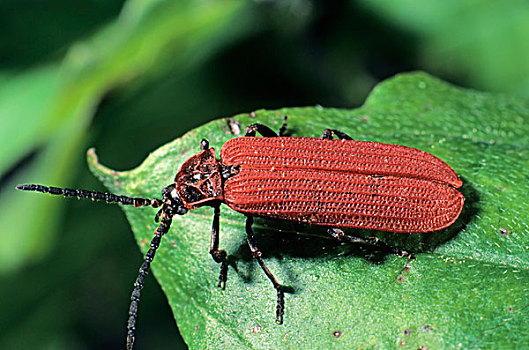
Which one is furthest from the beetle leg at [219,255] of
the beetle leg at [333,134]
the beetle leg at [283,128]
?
the beetle leg at [333,134]

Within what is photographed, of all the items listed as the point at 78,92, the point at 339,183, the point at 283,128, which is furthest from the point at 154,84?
the point at 339,183

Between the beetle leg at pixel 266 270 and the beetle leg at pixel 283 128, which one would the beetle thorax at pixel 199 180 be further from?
the beetle leg at pixel 283 128

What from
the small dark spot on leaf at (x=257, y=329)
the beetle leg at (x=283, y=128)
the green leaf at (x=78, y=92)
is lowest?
the small dark spot on leaf at (x=257, y=329)

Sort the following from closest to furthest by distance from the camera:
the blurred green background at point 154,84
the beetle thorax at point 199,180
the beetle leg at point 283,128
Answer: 1. the beetle thorax at point 199,180
2. the beetle leg at point 283,128
3. the blurred green background at point 154,84

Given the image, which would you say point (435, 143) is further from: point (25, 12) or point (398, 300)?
point (25, 12)

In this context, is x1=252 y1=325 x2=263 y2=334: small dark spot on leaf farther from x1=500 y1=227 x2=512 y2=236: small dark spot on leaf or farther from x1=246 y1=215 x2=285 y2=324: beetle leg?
x1=500 y1=227 x2=512 y2=236: small dark spot on leaf

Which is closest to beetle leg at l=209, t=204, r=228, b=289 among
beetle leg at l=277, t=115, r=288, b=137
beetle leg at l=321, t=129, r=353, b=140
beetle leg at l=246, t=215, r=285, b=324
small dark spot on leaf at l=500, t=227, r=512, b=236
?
beetle leg at l=246, t=215, r=285, b=324
